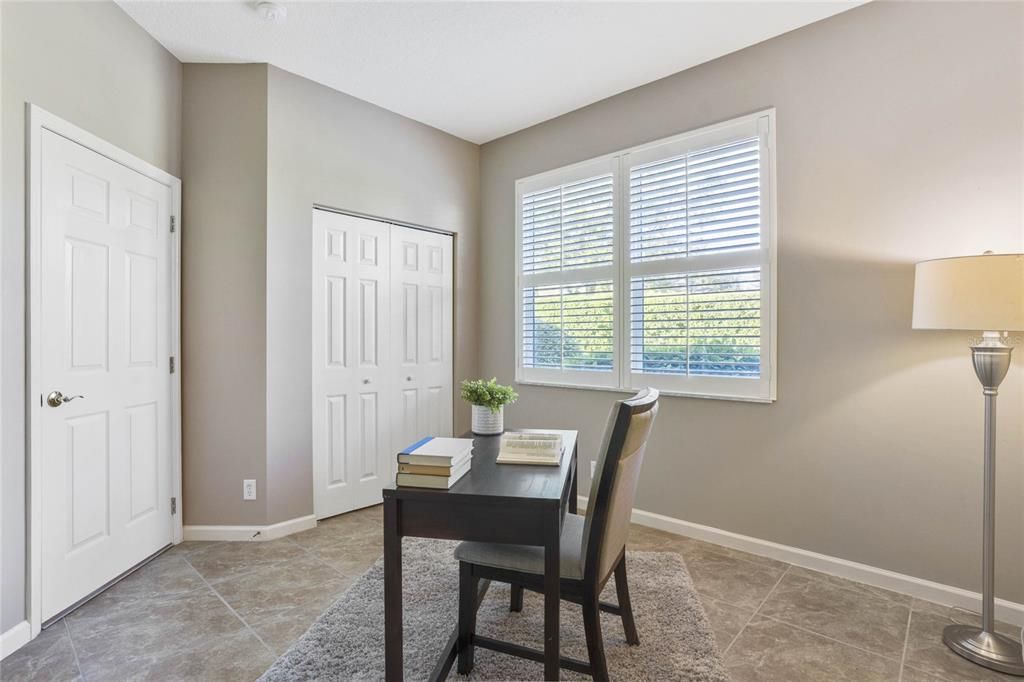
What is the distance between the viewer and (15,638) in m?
1.91

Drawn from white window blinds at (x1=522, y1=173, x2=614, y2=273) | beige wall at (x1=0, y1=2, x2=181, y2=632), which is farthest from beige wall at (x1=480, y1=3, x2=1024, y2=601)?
beige wall at (x1=0, y1=2, x2=181, y2=632)

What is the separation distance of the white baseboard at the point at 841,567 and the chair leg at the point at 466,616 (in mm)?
1759

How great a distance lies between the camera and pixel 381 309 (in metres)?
3.57

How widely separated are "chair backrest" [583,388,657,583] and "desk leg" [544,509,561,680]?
0.15m

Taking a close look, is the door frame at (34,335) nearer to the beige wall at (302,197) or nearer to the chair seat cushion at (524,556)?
the beige wall at (302,197)

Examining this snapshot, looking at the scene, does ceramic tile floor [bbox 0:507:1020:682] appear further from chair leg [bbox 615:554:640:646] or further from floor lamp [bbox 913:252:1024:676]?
chair leg [bbox 615:554:640:646]

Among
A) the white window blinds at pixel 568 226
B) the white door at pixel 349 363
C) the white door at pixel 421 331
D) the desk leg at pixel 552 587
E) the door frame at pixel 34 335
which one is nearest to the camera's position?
the desk leg at pixel 552 587

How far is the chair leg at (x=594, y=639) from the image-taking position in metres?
1.54

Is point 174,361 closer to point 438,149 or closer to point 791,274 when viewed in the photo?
point 438,149

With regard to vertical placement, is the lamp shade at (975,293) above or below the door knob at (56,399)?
above

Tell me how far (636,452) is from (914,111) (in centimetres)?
216

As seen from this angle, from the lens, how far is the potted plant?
2096mm

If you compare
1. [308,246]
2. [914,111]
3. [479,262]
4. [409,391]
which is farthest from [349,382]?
[914,111]

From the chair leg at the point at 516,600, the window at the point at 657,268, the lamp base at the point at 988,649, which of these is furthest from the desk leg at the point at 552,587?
the window at the point at 657,268
